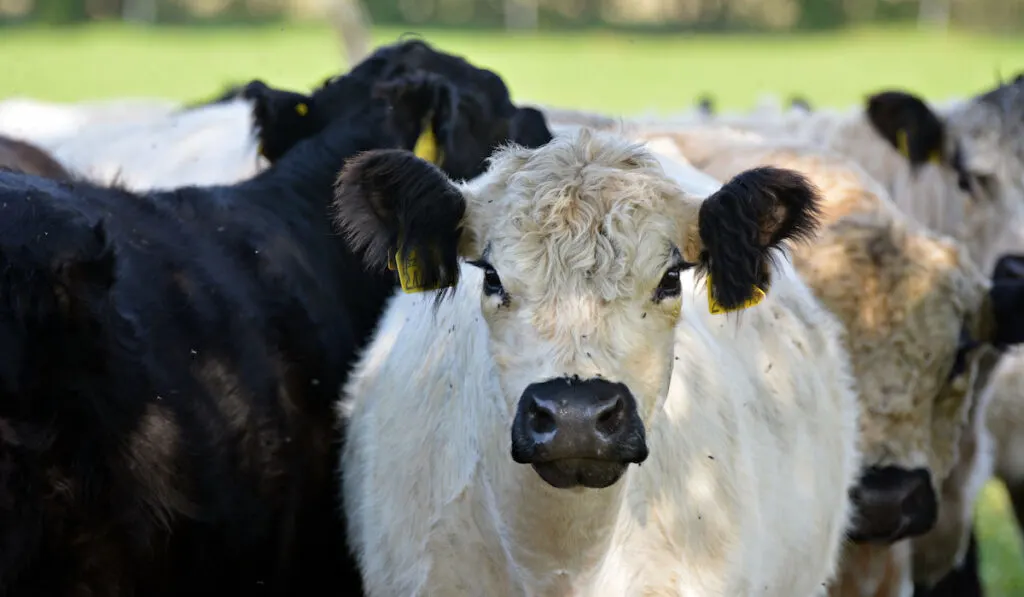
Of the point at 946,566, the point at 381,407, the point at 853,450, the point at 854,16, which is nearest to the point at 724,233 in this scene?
the point at 381,407

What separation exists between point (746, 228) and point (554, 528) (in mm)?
829

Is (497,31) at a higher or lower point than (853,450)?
lower

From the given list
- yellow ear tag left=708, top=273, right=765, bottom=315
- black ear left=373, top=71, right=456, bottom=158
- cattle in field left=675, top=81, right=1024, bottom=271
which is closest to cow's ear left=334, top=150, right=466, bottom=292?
yellow ear tag left=708, top=273, right=765, bottom=315

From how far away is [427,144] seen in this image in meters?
5.26

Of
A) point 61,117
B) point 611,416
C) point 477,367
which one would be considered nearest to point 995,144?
point 477,367

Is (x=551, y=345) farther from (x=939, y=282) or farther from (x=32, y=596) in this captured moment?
(x=939, y=282)

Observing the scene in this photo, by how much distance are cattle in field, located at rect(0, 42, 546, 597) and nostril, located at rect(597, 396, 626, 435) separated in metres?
0.92

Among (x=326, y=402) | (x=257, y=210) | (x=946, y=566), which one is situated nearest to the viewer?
Answer: (x=326, y=402)

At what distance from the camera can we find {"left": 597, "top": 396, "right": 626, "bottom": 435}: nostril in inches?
119

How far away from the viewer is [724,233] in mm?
3336

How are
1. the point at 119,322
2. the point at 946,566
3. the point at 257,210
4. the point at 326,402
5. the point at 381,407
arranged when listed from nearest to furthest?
the point at 119,322
the point at 381,407
the point at 326,402
the point at 257,210
the point at 946,566

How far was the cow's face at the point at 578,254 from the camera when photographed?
10.1 ft

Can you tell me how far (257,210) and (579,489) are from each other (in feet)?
6.72

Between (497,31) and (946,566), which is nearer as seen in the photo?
(946,566)
